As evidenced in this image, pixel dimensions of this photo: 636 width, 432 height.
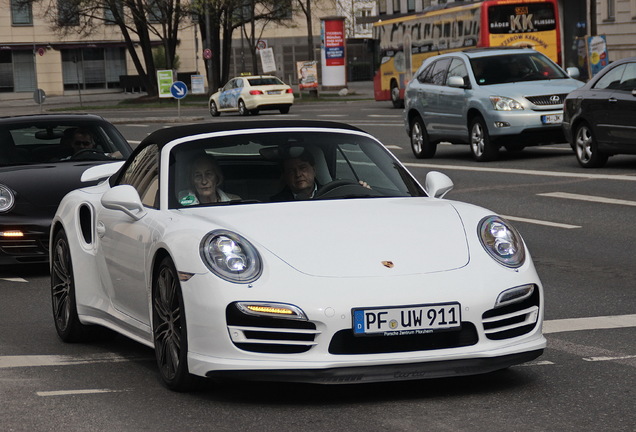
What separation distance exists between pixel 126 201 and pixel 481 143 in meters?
15.7

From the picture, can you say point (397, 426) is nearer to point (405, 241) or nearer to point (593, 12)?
point (405, 241)

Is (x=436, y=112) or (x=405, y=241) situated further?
(x=436, y=112)

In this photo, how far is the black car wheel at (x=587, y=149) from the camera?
1908 centimetres

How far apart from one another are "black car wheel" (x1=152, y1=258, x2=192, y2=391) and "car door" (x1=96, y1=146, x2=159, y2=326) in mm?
186

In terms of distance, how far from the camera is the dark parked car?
18.3 meters

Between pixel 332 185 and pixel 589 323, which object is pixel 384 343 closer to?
pixel 332 185

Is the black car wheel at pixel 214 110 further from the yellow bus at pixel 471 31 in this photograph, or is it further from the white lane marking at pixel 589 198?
the white lane marking at pixel 589 198

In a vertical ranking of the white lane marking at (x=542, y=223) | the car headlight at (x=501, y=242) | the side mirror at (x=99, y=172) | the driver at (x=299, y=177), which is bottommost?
the white lane marking at (x=542, y=223)

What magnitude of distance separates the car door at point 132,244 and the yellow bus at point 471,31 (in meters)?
33.1

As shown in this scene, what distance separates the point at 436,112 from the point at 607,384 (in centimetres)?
1727

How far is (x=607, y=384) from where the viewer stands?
597 centimetres

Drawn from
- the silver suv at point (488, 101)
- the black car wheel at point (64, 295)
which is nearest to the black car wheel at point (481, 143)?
the silver suv at point (488, 101)

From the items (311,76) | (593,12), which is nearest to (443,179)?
(593,12)

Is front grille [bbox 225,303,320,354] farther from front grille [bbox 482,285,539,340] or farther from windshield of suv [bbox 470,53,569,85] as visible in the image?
windshield of suv [bbox 470,53,569,85]
